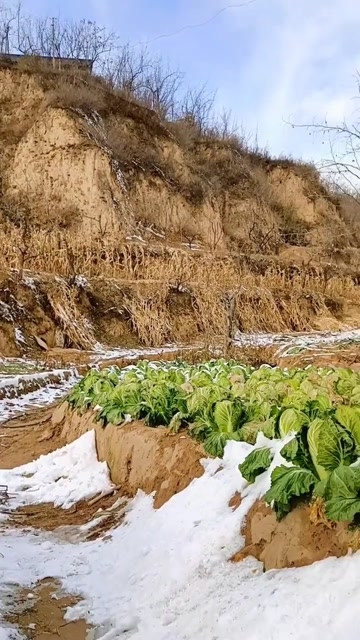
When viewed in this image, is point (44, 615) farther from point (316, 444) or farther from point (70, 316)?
point (70, 316)

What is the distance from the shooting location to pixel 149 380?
20.2ft

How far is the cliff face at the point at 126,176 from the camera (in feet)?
88.2

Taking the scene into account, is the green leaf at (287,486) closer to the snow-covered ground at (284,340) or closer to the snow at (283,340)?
the snow-covered ground at (284,340)

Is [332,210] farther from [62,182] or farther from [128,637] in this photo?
[128,637]

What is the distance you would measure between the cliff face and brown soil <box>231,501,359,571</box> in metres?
21.6

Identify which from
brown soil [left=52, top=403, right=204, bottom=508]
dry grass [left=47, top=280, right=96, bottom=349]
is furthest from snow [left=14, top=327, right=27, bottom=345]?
brown soil [left=52, top=403, right=204, bottom=508]

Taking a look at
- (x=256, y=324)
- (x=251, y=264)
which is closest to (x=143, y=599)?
(x=256, y=324)

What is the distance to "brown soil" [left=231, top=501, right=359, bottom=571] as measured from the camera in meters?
2.65

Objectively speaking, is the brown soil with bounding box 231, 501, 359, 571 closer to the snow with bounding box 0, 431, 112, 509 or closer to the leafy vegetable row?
the leafy vegetable row

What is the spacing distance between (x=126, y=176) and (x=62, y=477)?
23.9 meters

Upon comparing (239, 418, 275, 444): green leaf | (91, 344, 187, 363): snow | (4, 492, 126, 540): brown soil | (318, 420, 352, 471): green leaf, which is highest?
(318, 420, 352, 471): green leaf

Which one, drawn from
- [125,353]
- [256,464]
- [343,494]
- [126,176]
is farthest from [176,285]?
[343,494]

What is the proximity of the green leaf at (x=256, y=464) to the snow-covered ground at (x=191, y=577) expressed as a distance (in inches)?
Result: 1.7

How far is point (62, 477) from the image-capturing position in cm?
583
